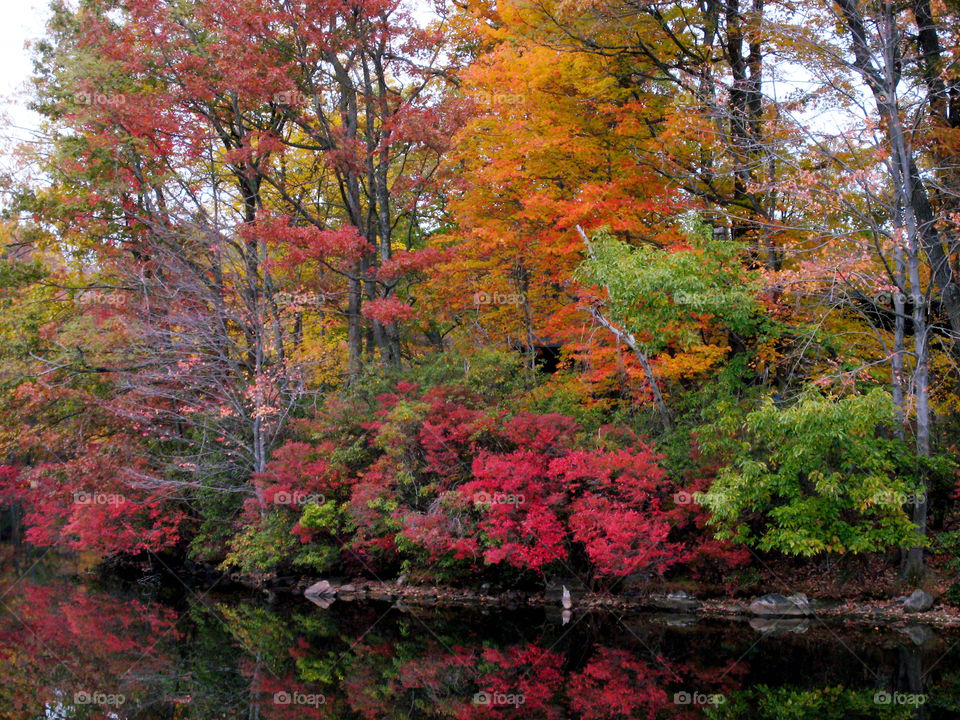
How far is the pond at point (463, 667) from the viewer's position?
8164 mm

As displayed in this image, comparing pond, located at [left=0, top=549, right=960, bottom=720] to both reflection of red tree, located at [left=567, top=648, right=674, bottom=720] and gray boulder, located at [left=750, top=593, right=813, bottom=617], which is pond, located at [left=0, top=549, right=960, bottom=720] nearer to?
reflection of red tree, located at [left=567, top=648, right=674, bottom=720]

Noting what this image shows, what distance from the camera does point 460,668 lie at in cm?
991

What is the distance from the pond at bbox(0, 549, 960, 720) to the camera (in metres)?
8.16

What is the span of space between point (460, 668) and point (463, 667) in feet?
0.16

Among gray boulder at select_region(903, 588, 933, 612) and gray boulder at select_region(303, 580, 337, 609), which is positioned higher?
gray boulder at select_region(903, 588, 933, 612)

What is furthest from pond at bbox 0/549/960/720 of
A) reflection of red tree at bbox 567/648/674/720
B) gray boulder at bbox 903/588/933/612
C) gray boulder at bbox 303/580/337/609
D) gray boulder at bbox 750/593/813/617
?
gray boulder at bbox 303/580/337/609

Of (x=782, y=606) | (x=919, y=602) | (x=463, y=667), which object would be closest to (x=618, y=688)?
(x=463, y=667)

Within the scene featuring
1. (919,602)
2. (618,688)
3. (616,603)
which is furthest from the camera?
(616,603)

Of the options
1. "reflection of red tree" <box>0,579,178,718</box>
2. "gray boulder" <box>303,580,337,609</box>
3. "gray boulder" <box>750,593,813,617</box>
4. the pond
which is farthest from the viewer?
"gray boulder" <box>303,580,337,609</box>

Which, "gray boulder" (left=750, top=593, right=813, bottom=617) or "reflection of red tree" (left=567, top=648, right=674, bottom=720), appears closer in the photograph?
"reflection of red tree" (left=567, top=648, right=674, bottom=720)

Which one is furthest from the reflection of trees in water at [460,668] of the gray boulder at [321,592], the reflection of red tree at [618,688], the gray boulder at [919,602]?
the gray boulder at [321,592]

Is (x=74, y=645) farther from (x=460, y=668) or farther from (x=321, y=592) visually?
(x=460, y=668)

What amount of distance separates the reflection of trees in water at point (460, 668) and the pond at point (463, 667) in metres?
0.03

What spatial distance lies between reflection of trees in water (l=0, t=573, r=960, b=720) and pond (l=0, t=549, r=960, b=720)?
0.03 meters
